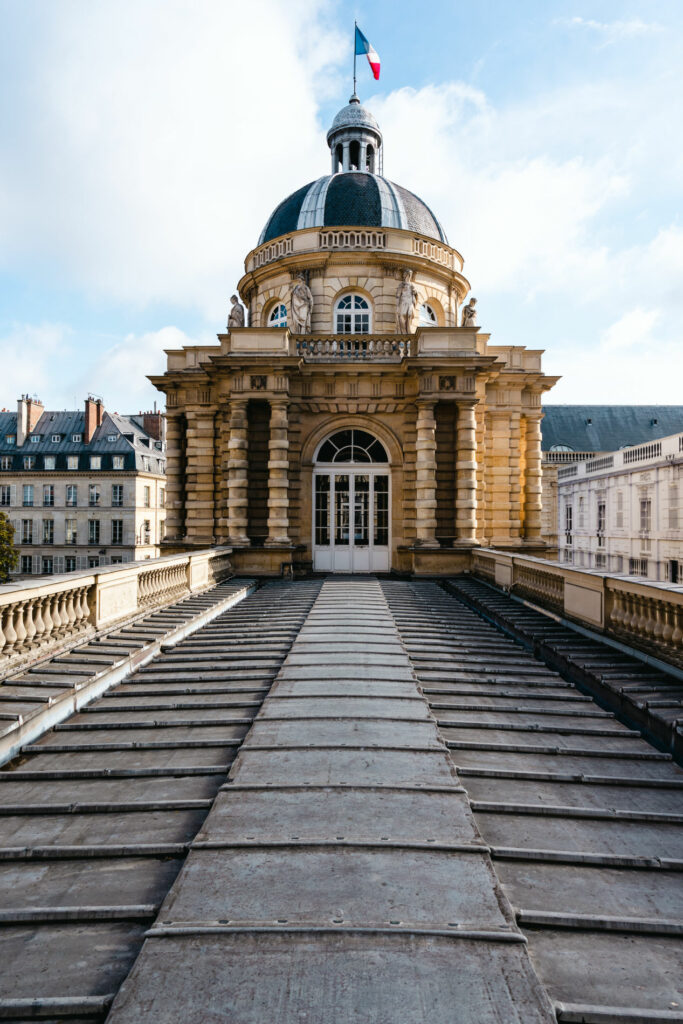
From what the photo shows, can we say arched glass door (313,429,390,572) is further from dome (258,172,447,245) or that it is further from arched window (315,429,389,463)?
dome (258,172,447,245)

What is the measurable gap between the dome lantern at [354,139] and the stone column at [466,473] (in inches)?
493

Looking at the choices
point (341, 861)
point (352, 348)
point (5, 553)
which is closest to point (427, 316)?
point (352, 348)

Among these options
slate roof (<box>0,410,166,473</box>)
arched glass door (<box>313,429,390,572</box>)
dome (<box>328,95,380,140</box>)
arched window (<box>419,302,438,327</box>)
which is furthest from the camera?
slate roof (<box>0,410,166,473</box>)

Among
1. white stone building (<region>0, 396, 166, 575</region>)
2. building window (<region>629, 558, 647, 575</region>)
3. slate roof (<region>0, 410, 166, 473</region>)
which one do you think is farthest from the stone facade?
slate roof (<region>0, 410, 166, 473</region>)

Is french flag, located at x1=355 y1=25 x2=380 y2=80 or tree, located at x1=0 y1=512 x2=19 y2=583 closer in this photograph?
french flag, located at x1=355 y1=25 x2=380 y2=80

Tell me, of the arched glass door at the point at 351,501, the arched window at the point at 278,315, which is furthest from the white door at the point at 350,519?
the arched window at the point at 278,315

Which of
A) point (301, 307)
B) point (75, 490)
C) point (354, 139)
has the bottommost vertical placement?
point (75, 490)

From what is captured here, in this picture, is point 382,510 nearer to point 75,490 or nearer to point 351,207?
point 351,207

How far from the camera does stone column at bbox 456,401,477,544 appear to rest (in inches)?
620

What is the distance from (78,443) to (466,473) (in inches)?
1518

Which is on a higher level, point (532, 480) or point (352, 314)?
point (352, 314)

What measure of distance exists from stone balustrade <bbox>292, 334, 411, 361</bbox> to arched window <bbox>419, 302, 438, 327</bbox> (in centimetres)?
274

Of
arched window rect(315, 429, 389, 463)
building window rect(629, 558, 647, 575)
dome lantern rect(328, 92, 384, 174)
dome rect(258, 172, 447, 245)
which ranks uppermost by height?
dome lantern rect(328, 92, 384, 174)

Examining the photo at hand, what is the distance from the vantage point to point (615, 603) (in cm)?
721
